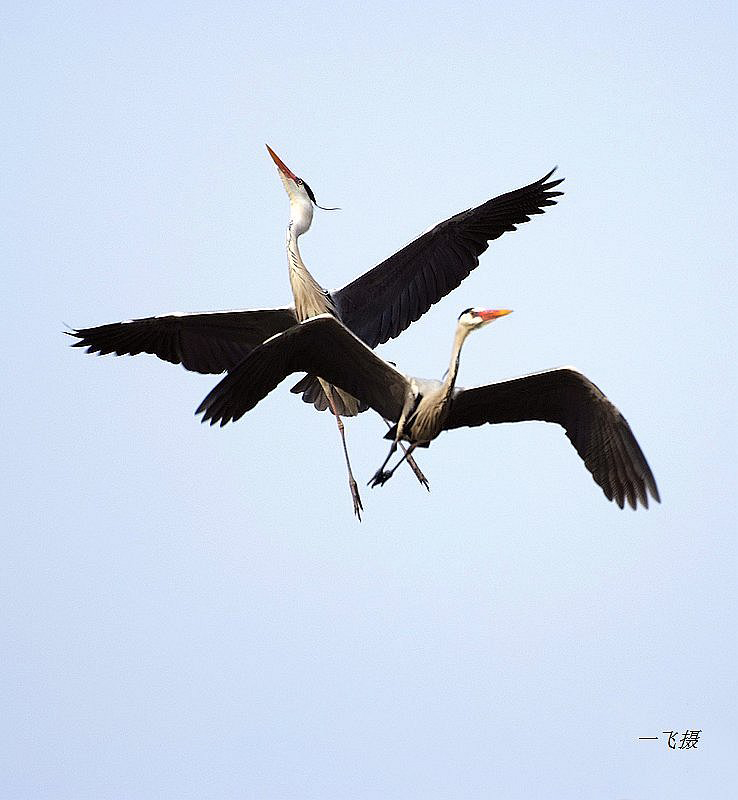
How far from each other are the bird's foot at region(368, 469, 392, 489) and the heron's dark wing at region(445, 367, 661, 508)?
0.62m

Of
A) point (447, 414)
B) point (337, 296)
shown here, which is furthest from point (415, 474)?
point (337, 296)

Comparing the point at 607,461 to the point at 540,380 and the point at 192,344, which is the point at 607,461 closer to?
the point at 540,380

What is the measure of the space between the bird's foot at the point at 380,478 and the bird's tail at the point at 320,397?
7.36 ft

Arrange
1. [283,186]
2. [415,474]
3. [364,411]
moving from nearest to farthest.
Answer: [415,474] < [364,411] < [283,186]

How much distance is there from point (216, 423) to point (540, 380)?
2425 millimetres

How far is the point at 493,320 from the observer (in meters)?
11.4

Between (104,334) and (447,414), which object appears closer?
(447,414)

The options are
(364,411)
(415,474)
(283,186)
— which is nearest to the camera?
(415,474)

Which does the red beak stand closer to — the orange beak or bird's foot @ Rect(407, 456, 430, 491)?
bird's foot @ Rect(407, 456, 430, 491)

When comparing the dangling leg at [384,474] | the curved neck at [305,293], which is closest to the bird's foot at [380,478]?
the dangling leg at [384,474]

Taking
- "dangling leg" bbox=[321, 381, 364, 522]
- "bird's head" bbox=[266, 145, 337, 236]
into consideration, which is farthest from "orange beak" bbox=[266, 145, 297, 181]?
"dangling leg" bbox=[321, 381, 364, 522]

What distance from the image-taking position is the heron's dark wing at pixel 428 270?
14.4m

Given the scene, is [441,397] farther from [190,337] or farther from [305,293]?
[190,337]

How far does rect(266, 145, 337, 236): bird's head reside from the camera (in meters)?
14.7
